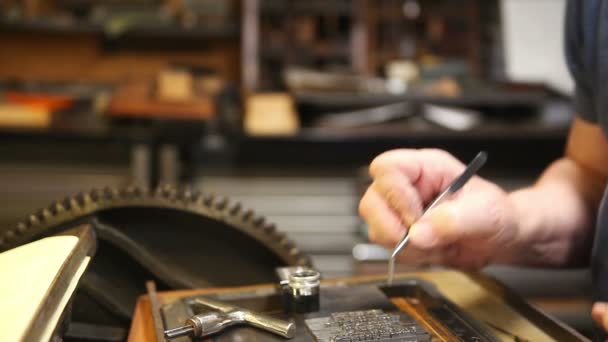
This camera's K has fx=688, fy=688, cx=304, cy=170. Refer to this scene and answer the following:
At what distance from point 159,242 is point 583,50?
59 cm

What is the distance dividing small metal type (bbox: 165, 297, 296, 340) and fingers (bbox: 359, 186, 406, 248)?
0.16m

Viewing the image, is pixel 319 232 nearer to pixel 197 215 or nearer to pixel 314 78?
pixel 314 78

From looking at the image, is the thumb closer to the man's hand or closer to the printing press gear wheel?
the man's hand

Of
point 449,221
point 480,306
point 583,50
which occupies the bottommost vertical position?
point 480,306

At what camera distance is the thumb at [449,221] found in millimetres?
649

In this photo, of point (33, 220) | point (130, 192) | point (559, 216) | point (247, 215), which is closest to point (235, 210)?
point (247, 215)

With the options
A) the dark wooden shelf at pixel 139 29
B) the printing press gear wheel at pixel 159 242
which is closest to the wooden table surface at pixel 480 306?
the printing press gear wheel at pixel 159 242

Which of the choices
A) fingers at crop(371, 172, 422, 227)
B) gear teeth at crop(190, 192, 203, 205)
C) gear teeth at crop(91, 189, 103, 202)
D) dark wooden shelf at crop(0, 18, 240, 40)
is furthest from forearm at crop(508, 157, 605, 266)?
dark wooden shelf at crop(0, 18, 240, 40)

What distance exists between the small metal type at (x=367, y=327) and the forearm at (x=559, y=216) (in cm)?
27

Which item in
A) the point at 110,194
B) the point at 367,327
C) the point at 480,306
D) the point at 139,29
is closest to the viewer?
the point at 367,327

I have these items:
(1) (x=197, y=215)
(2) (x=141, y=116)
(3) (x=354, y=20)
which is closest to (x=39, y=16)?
(2) (x=141, y=116)

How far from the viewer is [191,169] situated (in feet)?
7.59

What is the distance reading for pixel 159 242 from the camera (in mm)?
868

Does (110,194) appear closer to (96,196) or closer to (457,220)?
(96,196)
